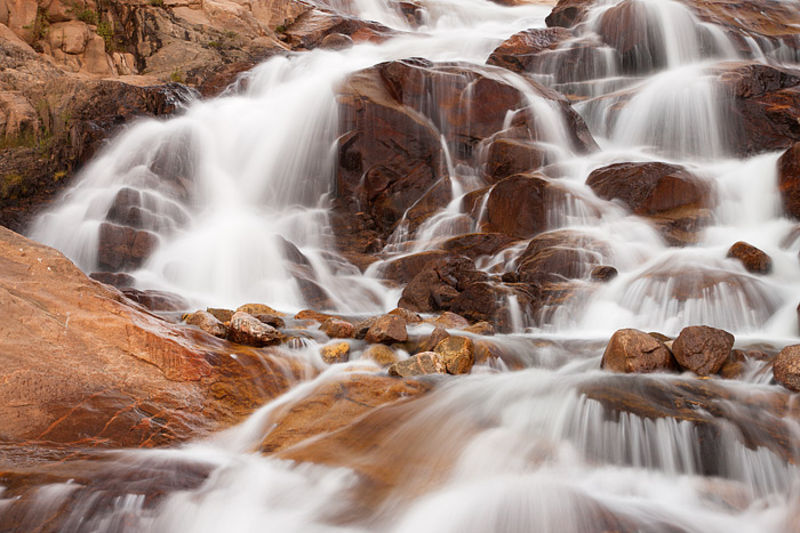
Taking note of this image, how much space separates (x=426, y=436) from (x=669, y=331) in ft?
15.4

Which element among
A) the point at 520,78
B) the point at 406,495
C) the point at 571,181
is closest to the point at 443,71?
the point at 520,78

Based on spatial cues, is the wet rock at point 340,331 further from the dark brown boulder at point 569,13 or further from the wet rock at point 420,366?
the dark brown boulder at point 569,13

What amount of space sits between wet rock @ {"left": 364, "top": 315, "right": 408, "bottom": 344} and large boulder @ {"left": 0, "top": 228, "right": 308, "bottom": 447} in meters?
1.24

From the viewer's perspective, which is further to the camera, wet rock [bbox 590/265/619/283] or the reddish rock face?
the reddish rock face

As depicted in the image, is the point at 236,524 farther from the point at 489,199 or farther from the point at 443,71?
the point at 443,71

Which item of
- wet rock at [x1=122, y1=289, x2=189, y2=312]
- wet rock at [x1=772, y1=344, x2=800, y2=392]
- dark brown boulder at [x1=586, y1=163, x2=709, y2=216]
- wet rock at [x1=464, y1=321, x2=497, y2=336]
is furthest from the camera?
dark brown boulder at [x1=586, y1=163, x2=709, y2=216]

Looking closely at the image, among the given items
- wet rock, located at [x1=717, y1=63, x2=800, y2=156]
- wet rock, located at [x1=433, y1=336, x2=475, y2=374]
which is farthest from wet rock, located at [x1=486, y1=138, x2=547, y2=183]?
wet rock, located at [x1=433, y1=336, x2=475, y2=374]

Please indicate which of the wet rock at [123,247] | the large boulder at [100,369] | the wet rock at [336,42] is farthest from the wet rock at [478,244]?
the wet rock at [336,42]

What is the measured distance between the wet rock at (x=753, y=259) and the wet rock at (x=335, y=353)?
6.40 metres

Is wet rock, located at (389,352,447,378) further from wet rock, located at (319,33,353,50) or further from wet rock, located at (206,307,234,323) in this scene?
wet rock, located at (319,33,353,50)

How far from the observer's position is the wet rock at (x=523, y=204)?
11.1 m

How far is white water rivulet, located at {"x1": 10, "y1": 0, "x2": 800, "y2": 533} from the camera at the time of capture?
10.7 ft

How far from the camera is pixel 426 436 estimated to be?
424 centimetres

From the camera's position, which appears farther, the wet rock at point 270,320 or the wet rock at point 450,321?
the wet rock at point 450,321
